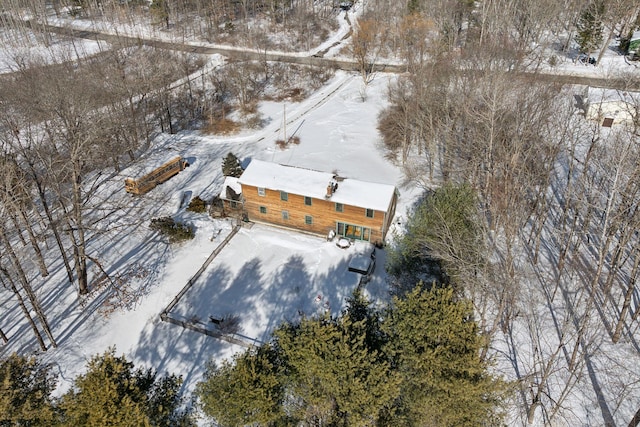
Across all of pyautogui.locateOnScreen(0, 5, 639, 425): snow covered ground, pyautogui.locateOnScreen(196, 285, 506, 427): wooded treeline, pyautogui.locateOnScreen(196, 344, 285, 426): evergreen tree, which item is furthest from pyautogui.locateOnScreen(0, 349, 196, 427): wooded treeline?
pyautogui.locateOnScreen(0, 5, 639, 425): snow covered ground

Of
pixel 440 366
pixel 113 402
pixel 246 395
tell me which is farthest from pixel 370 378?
pixel 113 402

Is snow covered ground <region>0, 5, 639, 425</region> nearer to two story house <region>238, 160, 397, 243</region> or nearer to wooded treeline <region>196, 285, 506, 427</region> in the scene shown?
two story house <region>238, 160, 397, 243</region>

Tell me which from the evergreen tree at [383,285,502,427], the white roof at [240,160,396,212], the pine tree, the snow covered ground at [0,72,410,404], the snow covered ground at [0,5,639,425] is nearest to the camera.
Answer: the evergreen tree at [383,285,502,427]

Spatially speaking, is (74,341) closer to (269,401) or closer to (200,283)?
(200,283)

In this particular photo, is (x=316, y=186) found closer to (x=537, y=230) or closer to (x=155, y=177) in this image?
(x=537, y=230)

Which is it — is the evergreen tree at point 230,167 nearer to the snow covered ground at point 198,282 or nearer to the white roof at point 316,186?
the snow covered ground at point 198,282

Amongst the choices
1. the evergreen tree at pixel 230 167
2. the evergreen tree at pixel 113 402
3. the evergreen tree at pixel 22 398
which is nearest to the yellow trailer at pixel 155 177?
the evergreen tree at pixel 230 167
